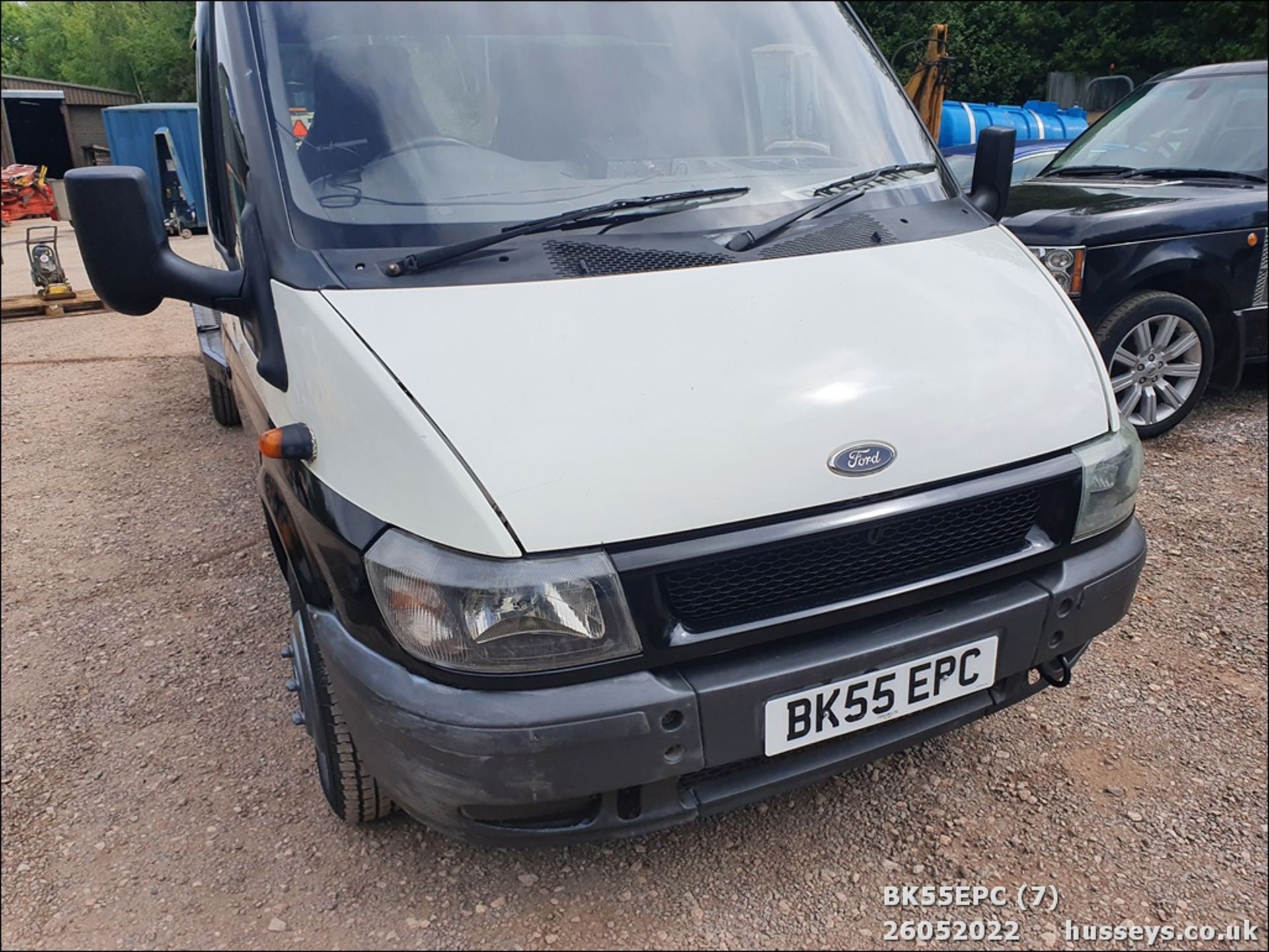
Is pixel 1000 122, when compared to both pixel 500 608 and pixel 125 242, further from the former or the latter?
pixel 500 608

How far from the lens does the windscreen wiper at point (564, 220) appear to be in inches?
79.7

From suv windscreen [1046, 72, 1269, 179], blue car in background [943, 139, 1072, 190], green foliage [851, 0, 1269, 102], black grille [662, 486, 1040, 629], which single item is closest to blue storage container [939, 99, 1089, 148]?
blue car in background [943, 139, 1072, 190]

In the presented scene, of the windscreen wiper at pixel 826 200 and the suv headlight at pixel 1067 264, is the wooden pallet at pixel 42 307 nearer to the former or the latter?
the suv headlight at pixel 1067 264

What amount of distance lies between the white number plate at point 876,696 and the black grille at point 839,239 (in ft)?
3.25

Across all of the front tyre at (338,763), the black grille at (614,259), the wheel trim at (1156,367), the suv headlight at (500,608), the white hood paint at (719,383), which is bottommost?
the wheel trim at (1156,367)

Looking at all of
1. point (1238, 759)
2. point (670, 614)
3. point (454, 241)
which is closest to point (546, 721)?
point (670, 614)

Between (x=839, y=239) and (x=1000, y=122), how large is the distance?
8792mm

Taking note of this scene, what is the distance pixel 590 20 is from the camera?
2500 millimetres

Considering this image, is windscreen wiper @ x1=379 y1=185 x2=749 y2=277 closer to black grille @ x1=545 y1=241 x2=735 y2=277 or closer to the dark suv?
black grille @ x1=545 y1=241 x2=735 y2=277

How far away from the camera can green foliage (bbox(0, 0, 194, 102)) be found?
4375 mm

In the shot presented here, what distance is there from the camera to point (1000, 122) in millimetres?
9844

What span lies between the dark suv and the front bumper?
3070 mm

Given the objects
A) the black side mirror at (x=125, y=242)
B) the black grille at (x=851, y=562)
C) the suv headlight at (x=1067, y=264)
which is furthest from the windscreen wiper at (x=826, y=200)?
the suv headlight at (x=1067, y=264)

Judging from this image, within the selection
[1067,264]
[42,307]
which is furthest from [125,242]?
[42,307]
